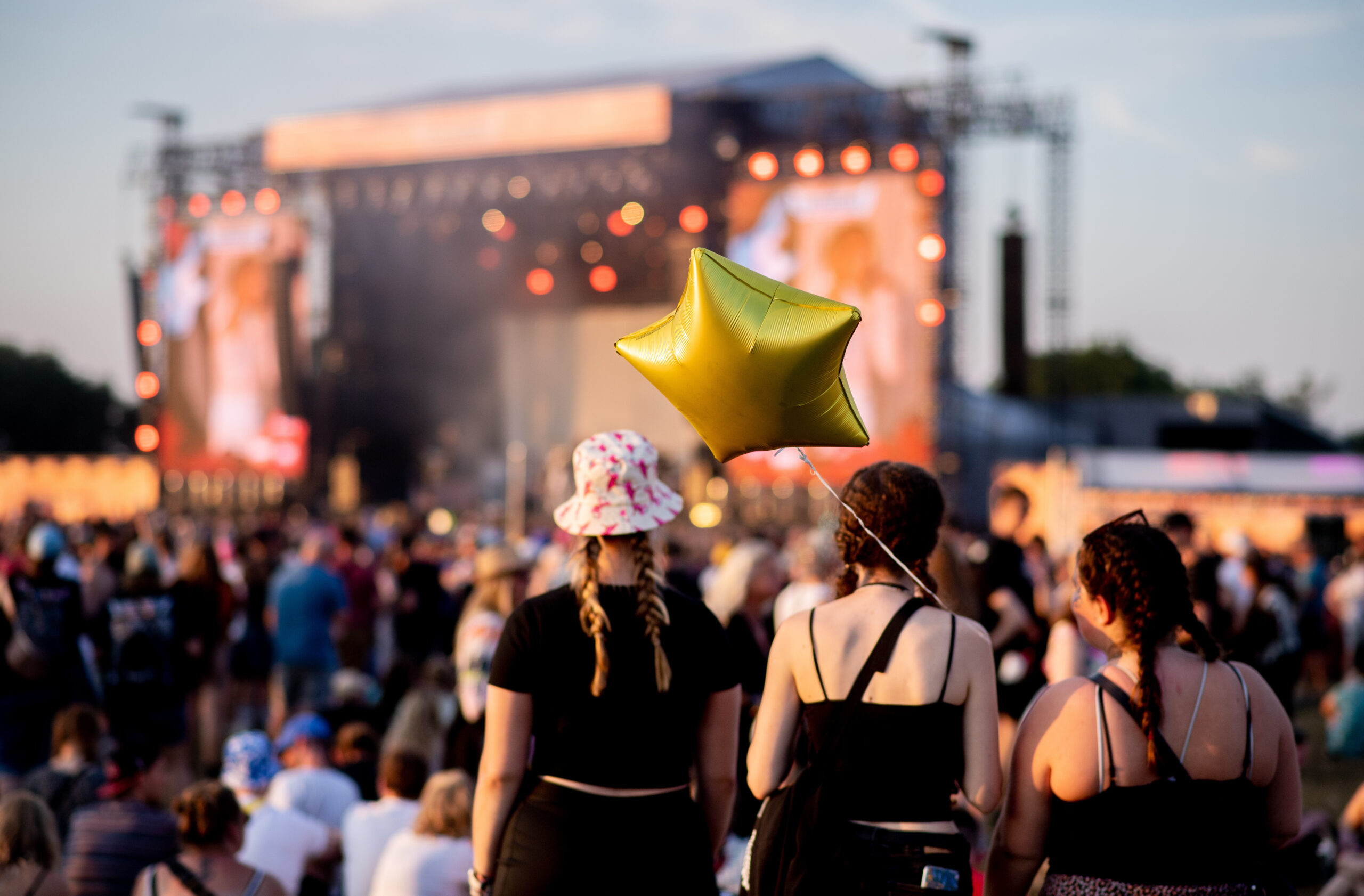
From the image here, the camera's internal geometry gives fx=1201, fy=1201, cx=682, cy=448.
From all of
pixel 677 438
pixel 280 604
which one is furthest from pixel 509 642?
pixel 677 438

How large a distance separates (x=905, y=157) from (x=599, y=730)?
13.0m

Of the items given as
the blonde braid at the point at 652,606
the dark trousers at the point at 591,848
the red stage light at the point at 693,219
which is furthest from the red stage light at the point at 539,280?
the dark trousers at the point at 591,848

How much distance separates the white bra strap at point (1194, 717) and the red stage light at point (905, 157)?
42.6ft

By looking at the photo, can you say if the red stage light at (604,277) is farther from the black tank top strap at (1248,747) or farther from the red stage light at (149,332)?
the black tank top strap at (1248,747)

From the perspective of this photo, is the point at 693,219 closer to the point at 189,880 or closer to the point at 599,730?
the point at 189,880

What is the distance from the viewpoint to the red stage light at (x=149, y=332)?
58.8 feet

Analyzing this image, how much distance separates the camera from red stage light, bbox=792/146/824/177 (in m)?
14.8

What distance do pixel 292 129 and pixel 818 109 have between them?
7774mm

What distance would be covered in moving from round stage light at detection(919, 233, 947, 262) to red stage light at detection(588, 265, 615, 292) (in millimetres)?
7891

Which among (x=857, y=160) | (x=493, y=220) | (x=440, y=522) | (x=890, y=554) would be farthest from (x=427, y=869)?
(x=493, y=220)

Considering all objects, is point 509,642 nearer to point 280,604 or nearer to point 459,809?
point 459,809

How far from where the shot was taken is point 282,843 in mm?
3570

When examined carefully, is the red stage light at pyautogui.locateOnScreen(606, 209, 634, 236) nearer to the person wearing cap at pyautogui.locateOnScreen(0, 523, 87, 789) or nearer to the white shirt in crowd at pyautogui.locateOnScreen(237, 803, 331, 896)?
the person wearing cap at pyautogui.locateOnScreen(0, 523, 87, 789)

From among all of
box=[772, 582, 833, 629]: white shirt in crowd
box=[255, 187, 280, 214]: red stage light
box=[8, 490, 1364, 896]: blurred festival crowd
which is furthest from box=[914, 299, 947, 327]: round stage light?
box=[255, 187, 280, 214]: red stage light
